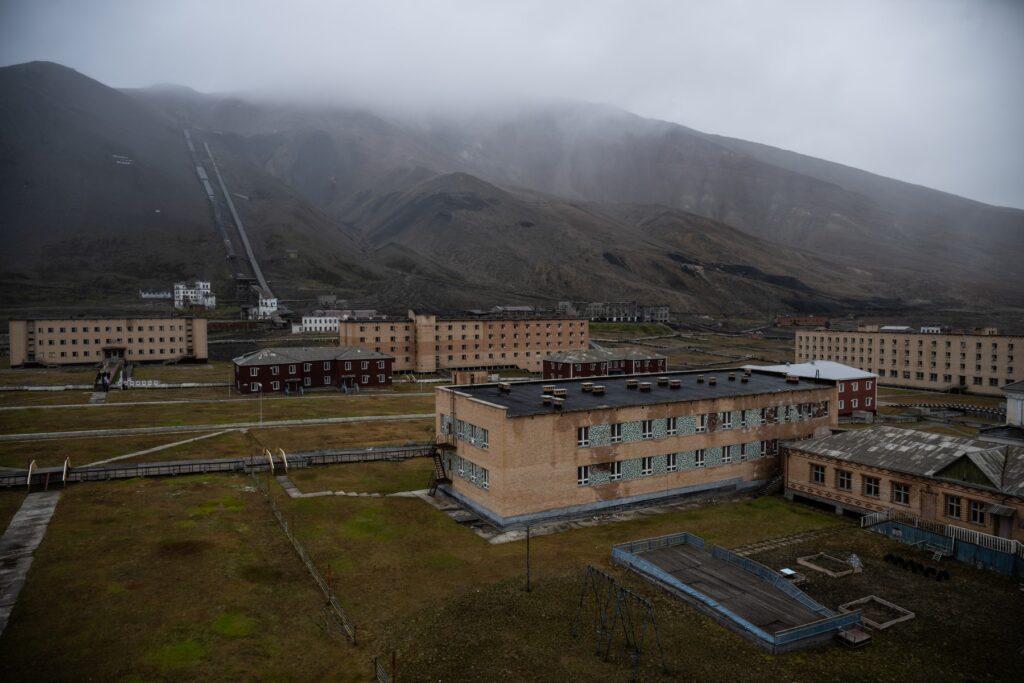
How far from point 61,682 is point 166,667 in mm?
3114

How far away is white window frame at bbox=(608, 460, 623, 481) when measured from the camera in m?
40.8

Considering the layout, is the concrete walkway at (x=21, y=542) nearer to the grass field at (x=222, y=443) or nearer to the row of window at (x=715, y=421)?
the grass field at (x=222, y=443)

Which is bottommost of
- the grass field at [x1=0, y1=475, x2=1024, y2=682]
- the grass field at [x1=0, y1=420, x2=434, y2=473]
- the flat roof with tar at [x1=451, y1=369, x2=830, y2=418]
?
the grass field at [x1=0, y1=475, x2=1024, y2=682]

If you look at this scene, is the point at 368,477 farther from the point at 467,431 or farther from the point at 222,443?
the point at 222,443

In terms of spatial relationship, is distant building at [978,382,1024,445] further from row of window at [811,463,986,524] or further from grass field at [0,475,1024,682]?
grass field at [0,475,1024,682]

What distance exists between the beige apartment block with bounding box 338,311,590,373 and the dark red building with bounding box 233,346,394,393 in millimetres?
15543

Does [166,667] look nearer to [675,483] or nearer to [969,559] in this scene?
[675,483]

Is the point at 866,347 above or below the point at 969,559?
above

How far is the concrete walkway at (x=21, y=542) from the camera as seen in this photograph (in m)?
27.5

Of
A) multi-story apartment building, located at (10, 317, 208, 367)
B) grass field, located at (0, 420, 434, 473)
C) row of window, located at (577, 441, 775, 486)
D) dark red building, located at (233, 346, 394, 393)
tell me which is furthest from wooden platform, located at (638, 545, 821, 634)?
multi-story apartment building, located at (10, 317, 208, 367)

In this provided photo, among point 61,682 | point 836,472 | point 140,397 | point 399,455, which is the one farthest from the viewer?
point 140,397

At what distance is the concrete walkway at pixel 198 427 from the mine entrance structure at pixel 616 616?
49.1 meters

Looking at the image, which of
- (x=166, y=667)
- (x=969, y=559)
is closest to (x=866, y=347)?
(x=969, y=559)

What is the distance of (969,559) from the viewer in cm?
3191
